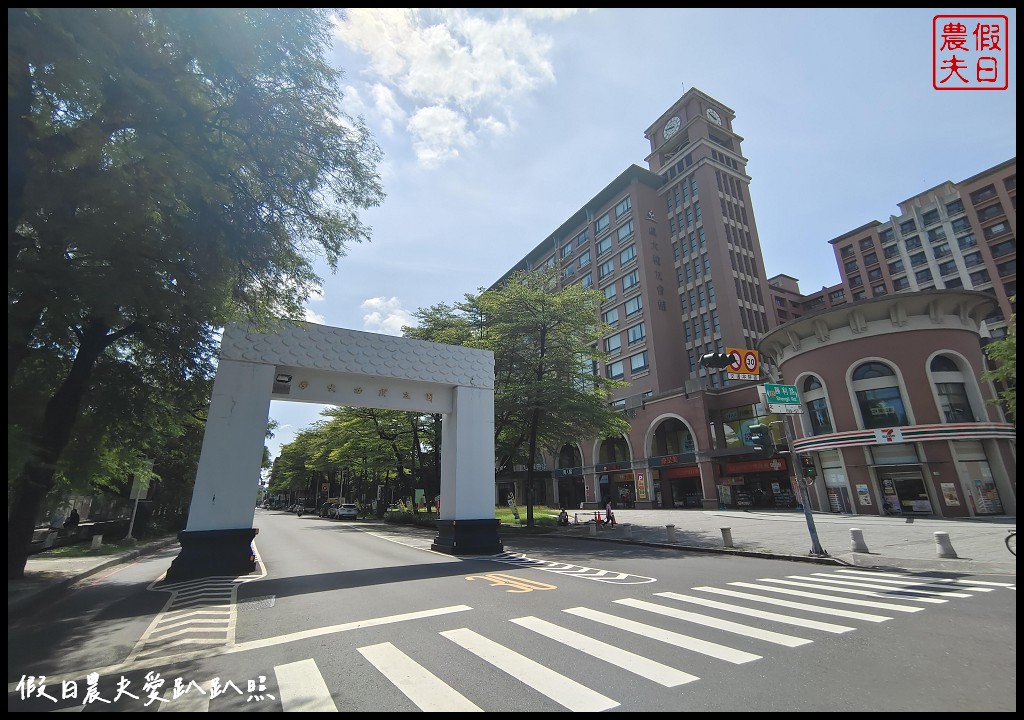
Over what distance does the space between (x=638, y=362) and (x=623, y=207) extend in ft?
66.9

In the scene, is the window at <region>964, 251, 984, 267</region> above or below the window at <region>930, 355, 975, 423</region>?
above

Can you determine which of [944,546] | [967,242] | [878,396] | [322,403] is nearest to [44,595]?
[322,403]

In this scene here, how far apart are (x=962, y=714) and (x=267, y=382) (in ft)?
50.5

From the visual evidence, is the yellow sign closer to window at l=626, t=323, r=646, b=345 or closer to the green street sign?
the green street sign

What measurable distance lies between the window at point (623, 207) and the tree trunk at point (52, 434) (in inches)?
2163

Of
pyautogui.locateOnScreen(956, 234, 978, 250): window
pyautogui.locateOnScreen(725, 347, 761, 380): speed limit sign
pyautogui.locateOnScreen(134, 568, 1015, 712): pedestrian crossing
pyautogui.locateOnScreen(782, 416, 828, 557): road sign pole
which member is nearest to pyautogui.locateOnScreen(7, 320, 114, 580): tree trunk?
pyautogui.locateOnScreen(134, 568, 1015, 712): pedestrian crossing

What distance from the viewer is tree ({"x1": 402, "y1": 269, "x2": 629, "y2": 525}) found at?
26312mm

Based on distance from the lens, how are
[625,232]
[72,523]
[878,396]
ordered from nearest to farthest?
[72,523]
[878,396]
[625,232]

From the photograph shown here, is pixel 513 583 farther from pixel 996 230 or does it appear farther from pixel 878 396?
pixel 996 230

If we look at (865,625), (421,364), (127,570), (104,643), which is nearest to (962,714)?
(865,625)

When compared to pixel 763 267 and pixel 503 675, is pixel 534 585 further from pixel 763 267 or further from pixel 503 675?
pixel 763 267

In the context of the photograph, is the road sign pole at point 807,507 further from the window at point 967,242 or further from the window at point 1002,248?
the window at point 967,242

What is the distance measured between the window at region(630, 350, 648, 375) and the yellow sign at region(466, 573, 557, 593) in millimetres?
42374

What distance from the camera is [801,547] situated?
15.2 metres
